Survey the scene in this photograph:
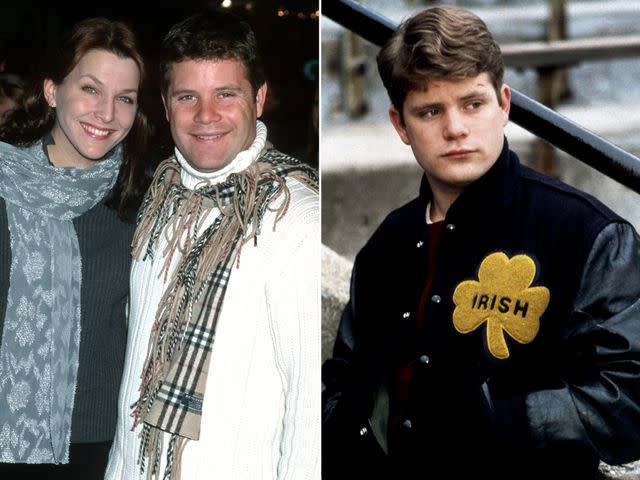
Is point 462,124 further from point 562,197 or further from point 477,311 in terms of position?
point 477,311

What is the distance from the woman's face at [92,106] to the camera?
8.78 feet

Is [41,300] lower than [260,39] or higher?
lower

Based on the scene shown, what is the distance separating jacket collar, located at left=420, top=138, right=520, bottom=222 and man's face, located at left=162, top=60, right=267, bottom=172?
71 centimetres

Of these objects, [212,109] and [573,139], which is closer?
[573,139]

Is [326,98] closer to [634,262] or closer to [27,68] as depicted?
[27,68]

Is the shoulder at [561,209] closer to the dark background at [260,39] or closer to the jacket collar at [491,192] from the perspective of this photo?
the jacket collar at [491,192]

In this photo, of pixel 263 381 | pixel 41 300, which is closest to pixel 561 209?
pixel 263 381

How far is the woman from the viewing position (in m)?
2.66

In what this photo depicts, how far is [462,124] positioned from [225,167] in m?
0.73

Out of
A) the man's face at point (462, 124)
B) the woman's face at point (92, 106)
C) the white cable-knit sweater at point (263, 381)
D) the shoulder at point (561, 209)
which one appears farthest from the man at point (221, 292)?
the shoulder at point (561, 209)

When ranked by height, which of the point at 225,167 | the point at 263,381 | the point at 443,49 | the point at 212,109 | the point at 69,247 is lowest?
the point at 263,381

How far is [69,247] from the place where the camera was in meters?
2.65

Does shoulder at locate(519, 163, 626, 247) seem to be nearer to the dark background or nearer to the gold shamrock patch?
the gold shamrock patch

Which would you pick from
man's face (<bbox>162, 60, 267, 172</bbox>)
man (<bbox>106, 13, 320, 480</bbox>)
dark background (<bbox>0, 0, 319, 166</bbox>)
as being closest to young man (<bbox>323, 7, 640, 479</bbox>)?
man (<bbox>106, 13, 320, 480</bbox>)
